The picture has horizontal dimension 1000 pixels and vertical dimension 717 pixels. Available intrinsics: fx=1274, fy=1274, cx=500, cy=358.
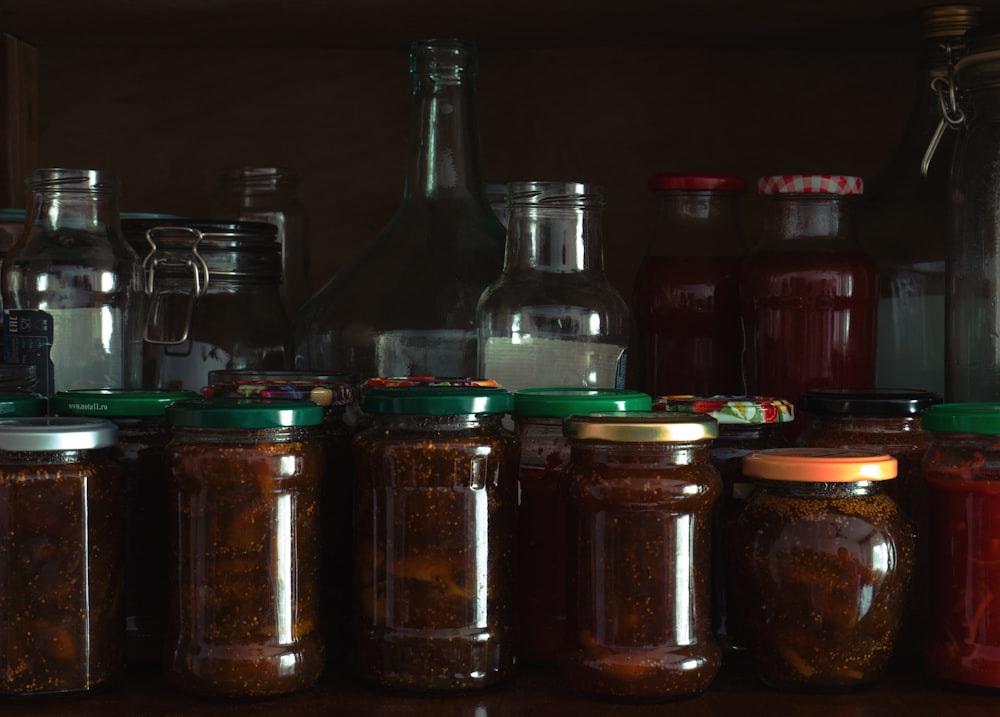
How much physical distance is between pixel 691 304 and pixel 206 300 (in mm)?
416

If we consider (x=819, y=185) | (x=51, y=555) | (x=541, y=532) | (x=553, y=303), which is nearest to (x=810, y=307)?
(x=819, y=185)

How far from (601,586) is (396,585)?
0.13m

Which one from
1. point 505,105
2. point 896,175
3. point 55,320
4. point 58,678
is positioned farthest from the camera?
point 505,105

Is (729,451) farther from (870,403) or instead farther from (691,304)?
(691,304)

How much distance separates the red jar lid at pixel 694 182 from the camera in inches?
43.2

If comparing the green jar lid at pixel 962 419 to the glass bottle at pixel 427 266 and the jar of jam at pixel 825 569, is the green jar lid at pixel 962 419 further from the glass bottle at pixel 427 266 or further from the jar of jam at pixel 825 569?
the glass bottle at pixel 427 266

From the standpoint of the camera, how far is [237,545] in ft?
2.53

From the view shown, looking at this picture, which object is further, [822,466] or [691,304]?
[691,304]

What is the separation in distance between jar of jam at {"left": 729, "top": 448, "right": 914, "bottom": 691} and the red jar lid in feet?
1.19

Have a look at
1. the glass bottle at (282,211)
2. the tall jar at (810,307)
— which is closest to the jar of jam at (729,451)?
the tall jar at (810,307)

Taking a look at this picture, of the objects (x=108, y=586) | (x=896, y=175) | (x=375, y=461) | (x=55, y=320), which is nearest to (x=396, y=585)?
(x=375, y=461)

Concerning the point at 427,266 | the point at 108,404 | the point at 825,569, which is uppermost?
the point at 427,266

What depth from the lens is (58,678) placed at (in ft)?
2.51

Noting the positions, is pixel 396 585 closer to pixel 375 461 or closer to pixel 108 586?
pixel 375 461
